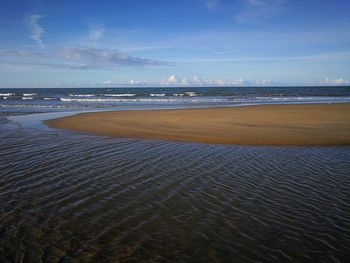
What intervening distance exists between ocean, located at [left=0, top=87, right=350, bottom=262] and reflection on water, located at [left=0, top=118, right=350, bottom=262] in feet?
0.06

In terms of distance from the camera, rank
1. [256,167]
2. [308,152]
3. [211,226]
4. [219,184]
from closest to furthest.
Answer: [211,226], [219,184], [256,167], [308,152]

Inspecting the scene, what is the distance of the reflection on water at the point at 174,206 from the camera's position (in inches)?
162

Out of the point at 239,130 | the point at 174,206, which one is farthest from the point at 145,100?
the point at 174,206

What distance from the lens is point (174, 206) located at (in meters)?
5.56

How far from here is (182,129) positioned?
14820mm

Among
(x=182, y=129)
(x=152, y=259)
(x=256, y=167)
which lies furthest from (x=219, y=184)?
(x=182, y=129)

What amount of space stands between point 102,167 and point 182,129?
7.16m

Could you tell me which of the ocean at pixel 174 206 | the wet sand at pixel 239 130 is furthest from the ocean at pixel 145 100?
the ocean at pixel 174 206

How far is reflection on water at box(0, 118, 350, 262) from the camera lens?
411 centimetres

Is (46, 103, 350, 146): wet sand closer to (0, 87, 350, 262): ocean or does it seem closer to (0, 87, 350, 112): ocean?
(0, 87, 350, 262): ocean

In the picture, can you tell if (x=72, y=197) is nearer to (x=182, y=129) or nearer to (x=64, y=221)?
(x=64, y=221)

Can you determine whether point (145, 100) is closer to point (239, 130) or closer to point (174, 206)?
point (239, 130)

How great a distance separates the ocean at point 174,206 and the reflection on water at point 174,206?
18 mm

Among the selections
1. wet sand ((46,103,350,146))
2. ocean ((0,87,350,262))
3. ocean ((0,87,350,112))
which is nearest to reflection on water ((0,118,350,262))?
ocean ((0,87,350,262))
